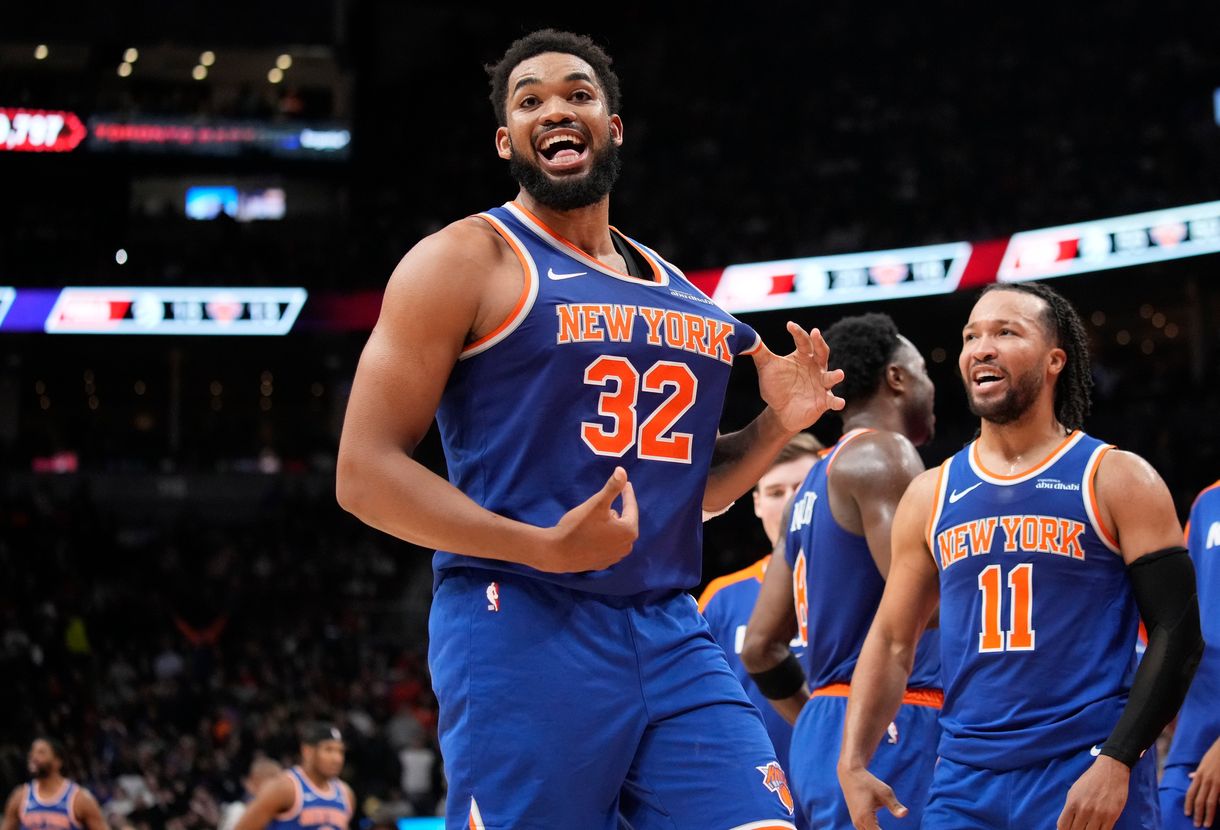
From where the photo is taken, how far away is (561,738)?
2.81 meters

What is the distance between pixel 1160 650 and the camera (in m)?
3.58

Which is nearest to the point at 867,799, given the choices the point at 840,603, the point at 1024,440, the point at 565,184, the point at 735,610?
the point at 840,603

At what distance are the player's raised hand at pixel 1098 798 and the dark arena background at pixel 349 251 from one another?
1022cm

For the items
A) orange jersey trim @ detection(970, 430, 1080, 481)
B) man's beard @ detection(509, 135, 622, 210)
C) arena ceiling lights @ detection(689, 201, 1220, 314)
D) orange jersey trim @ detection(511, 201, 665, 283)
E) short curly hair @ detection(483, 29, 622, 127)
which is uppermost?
arena ceiling lights @ detection(689, 201, 1220, 314)

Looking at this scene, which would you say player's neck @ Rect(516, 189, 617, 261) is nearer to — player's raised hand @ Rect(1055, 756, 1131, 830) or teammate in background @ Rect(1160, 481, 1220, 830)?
player's raised hand @ Rect(1055, 756, 1131, 830)


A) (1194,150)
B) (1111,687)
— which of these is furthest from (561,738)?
(1194,150)

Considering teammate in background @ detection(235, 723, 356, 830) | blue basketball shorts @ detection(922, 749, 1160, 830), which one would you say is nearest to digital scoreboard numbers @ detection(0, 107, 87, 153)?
teammate in background @ detection(235, 723, 356, 830)

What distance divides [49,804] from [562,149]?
9361mm

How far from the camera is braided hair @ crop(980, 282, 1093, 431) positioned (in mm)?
4156

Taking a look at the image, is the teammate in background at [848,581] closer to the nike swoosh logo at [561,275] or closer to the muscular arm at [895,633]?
the muscular arm at [895,633]

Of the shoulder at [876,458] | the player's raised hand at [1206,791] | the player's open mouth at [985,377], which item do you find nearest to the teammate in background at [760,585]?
the shoulder at [876,458]

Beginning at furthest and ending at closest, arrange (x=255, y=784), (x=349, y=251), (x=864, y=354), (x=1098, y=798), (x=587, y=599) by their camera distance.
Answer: (x=349, y=251) → (x=255, y=784) → (x=864, y=354) → (x=1098, y=798) → (x=587, y=599)

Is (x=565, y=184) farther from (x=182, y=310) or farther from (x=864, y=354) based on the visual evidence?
(x=182, y=310)

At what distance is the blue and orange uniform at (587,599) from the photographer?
9.25ft
